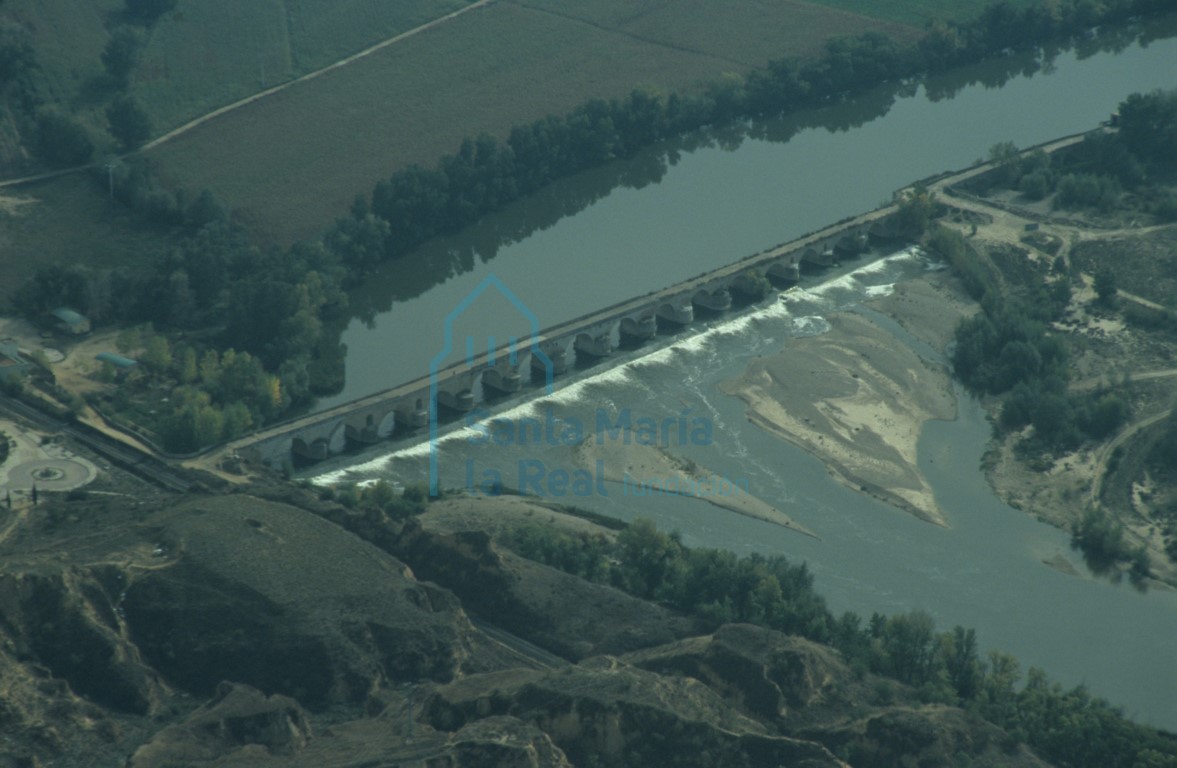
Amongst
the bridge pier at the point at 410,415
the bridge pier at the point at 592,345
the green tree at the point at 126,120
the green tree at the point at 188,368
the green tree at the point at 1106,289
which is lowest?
the bridge pier at the point at 410,415

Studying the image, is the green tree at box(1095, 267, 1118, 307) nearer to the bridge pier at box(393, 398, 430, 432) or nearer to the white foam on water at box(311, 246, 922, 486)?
the white foam on water at box(311, 246, 922, 486)

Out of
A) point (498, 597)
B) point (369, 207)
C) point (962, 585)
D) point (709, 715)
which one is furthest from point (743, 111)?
point (709, 715)

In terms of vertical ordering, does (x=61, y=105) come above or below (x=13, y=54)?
below

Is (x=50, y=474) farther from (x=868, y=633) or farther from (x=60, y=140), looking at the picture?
(x=60, y=140)

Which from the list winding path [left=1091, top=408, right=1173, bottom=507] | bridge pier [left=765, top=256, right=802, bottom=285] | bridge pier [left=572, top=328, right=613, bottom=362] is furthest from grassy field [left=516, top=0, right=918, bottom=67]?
winding path [left=1091, top=408, right=1173, bottom=507]

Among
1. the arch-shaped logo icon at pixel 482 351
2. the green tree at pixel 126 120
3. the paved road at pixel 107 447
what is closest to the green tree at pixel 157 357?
the paved road at pixel 107 447

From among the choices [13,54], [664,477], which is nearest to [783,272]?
[664,477]

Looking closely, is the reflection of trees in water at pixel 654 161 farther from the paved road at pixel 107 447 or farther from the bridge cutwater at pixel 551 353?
the paved road at pixel 107 447
